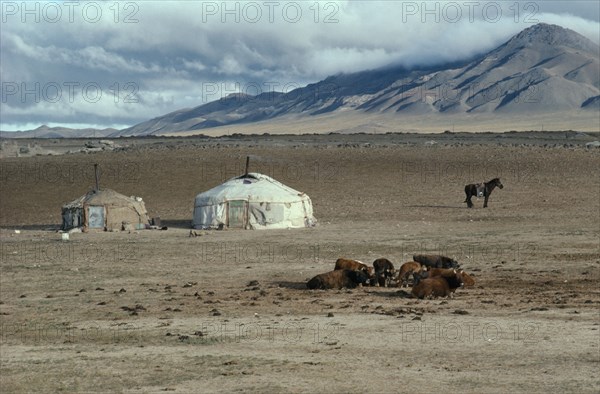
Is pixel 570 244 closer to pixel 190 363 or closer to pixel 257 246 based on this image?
pixel 257 246

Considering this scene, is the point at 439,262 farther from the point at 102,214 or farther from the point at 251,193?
the point at 102,214

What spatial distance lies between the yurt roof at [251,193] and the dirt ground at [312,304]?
133 cm

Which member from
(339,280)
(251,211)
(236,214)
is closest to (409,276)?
(339,280)

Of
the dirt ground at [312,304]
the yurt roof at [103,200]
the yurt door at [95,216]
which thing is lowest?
the dirt ground at [312,304]

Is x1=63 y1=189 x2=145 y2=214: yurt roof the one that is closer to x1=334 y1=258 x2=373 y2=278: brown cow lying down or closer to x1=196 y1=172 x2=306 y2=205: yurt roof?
x1=196 y1=172 x2=306 y2=205: yurt roof

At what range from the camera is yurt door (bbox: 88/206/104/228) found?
106 feet

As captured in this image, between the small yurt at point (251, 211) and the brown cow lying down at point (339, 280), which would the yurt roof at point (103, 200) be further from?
the brown cow lying down at point (339, 280)

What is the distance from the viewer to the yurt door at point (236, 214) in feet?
105

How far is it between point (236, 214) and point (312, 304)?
15122 mm

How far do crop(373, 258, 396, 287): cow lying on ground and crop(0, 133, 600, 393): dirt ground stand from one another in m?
0.40

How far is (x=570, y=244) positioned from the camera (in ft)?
81.8

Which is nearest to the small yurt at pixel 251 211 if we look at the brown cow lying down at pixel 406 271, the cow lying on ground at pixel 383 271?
the cow lying on ground at pixel 383 271

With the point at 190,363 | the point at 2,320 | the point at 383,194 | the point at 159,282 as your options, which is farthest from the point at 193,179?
the point at 190,363

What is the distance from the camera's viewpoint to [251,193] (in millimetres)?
32375
